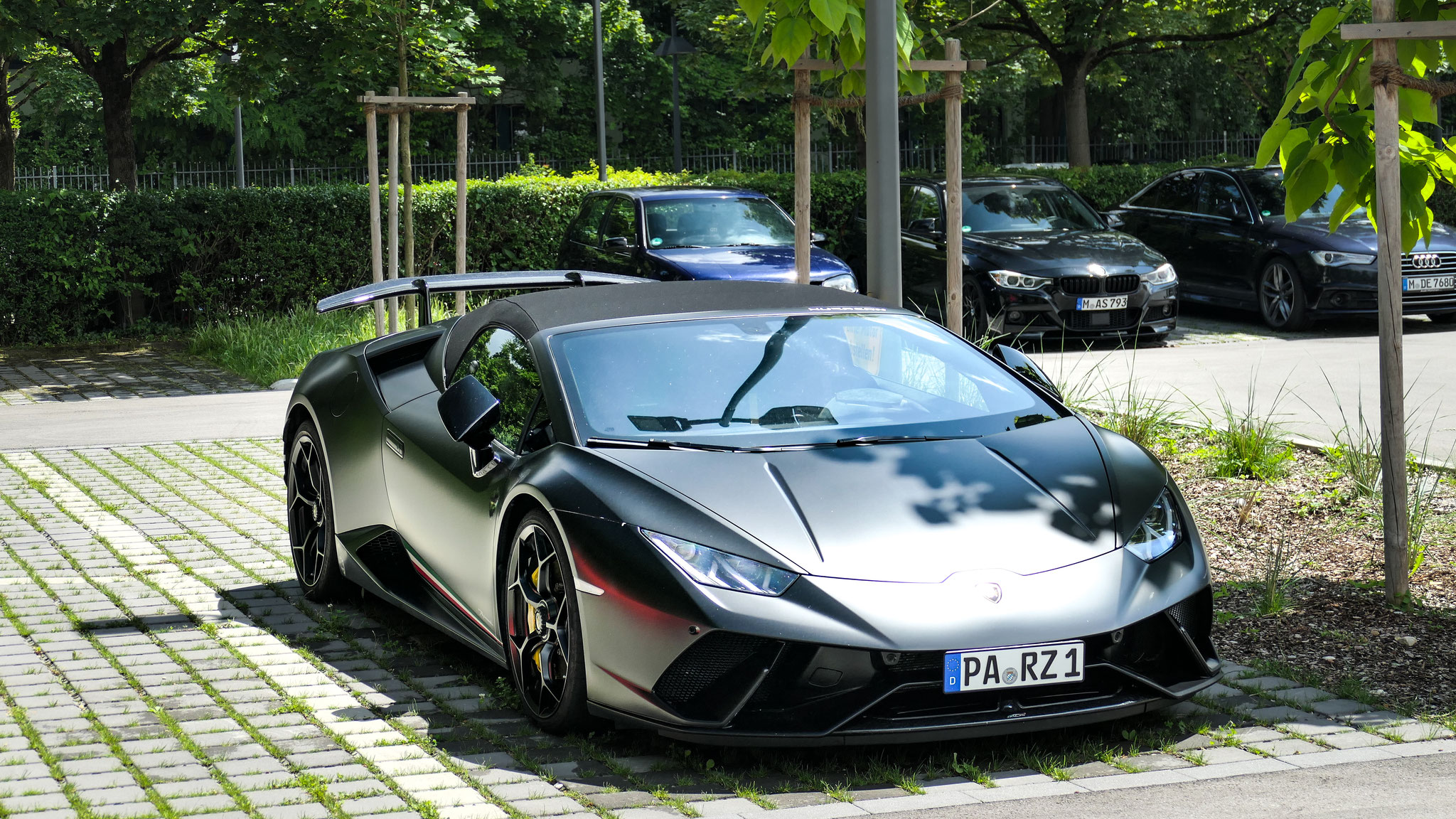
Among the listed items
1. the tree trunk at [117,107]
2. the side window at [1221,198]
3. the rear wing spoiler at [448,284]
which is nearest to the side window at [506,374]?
the rear wing spoiler at [448,284]

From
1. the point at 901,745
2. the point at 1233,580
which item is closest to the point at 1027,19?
the point at 1233,580

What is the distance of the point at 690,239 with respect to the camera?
52.3ft

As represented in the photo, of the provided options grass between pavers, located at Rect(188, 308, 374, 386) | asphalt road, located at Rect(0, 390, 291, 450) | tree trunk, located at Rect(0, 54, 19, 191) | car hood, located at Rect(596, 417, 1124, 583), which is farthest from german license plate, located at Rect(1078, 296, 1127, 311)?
tree trunk, located at Rect(0, 54, 19, 191)

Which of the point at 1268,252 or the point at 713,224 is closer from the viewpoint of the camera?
the point at 713,224

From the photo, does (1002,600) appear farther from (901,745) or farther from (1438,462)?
(1438,462)

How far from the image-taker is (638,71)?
44656mm

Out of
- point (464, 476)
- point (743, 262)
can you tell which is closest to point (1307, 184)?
point (464, 476)

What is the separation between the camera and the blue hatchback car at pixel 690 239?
1505 cm

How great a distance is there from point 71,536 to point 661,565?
15.5ft

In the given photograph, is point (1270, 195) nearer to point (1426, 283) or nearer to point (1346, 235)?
point (1346, 235)

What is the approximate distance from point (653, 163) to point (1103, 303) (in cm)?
2888

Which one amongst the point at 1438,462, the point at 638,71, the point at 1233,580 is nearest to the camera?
the point at 1233,580

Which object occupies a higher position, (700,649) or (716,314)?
(716,314)

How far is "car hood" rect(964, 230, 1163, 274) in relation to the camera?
15.2 m
